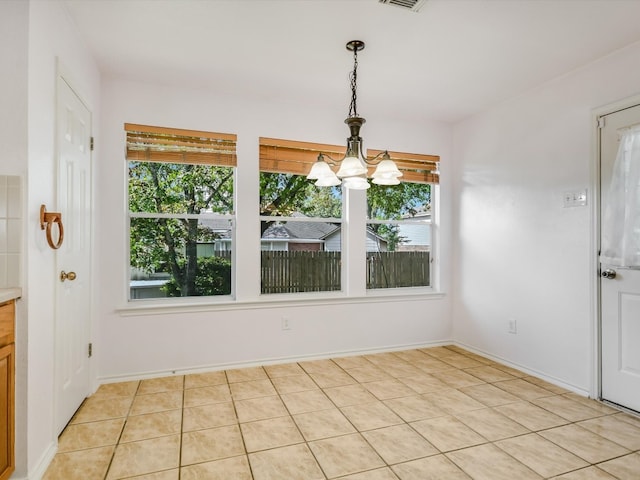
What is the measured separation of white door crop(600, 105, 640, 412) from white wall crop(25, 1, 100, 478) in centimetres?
359

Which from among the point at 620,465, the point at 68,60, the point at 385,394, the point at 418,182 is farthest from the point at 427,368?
the point at 68,60

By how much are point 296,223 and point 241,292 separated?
86cm

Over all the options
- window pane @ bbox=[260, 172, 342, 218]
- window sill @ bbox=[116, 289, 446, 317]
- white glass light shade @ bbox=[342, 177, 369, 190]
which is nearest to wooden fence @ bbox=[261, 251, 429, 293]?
window sill @ bbox=[116, 289, 446, 317]

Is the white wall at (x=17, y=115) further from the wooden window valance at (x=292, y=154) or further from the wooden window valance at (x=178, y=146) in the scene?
the wooden window valance at (x=292, y=154)

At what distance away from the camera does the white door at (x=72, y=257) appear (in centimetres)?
224

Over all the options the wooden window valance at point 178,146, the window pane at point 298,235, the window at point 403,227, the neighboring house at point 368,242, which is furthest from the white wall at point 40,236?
the window at point 403,227

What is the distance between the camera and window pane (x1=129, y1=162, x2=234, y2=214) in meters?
3.37

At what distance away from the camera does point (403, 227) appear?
169 inches

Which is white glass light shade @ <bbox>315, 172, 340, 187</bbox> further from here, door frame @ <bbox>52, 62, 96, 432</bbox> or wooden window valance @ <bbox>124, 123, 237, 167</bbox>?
door frame @ <bbox>52, 62, 96, 432</bbox>

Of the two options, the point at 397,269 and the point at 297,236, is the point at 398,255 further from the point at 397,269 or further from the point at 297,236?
the point at 297,236

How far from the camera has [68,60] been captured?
2.34 metres

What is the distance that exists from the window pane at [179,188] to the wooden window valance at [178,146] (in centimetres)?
10

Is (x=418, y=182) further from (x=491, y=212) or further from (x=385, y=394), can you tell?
(x=385, y=394)

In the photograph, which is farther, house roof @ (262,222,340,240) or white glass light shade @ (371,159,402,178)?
house roof @ (262,222,340,240)
